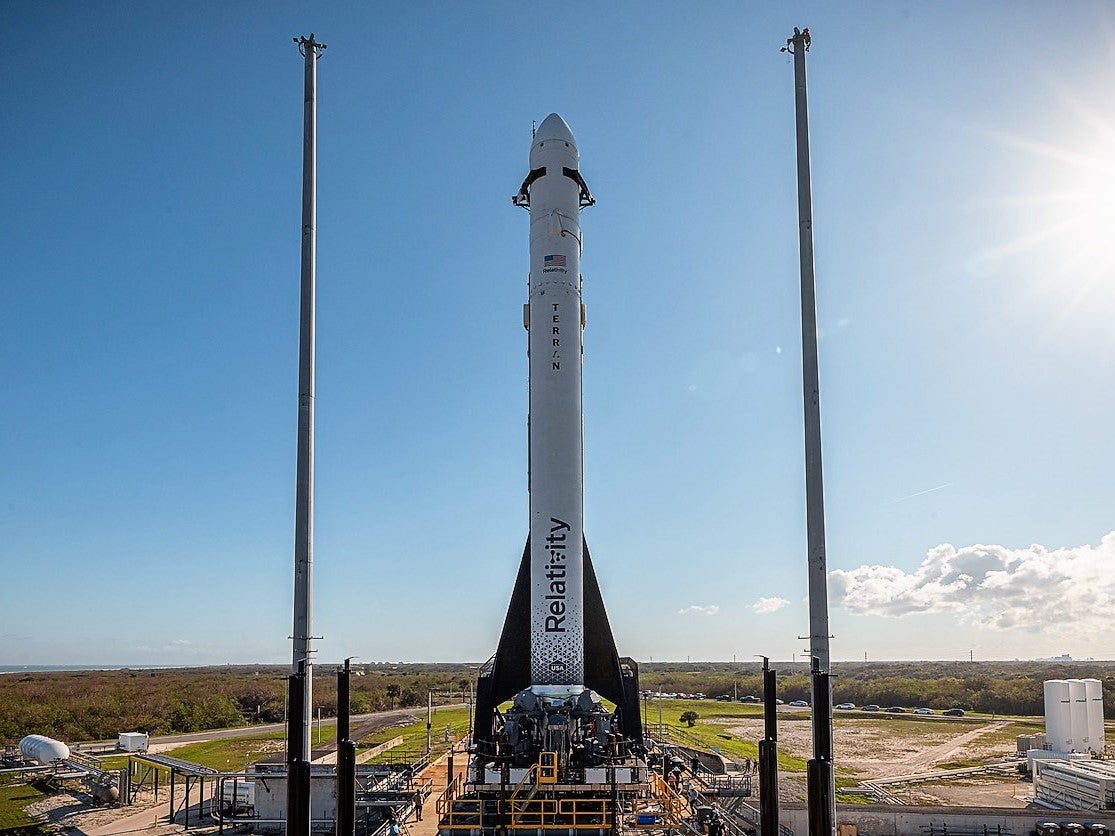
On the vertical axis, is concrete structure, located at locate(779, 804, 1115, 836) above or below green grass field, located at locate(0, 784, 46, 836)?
above

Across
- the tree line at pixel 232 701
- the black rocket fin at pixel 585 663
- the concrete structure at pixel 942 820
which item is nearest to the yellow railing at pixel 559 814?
the black rocket fin at pixel 585 663

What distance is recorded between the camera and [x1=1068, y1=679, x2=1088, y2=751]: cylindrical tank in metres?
44.8

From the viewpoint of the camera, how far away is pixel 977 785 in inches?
1615

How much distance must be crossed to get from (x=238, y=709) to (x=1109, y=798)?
56.1 metres

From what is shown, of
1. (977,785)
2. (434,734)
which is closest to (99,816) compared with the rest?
(434,734)

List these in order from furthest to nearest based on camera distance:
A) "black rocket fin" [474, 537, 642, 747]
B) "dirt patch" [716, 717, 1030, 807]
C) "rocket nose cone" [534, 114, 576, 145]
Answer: "dirt patch" [716, 717, 1030, 807] < "rocket nose cone" [534, 114, 576, 145] < "black rocket fin" [474, 537, 642, 747]

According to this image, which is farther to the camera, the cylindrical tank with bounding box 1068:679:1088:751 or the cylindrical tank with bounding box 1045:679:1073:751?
the cylindrical tank with bounding box 1045:679:1073:751

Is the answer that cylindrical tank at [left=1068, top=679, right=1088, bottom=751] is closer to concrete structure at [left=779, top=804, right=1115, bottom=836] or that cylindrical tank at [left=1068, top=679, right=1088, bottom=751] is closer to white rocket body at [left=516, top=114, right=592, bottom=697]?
concrete structure at [left=779, top=804, right=1115, bottom=836]

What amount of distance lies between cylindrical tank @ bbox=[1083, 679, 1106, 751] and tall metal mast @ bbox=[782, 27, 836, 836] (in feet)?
127

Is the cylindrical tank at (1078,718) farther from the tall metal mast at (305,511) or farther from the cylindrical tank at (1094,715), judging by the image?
the tall metal mast at (305,511)

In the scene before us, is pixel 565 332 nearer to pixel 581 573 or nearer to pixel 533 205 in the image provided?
pixel 533 205

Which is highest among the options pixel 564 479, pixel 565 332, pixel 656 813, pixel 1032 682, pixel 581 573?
pixel 565 332

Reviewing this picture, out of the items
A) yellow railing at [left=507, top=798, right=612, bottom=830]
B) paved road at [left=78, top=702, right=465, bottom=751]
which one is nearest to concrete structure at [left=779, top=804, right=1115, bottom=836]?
yellow railing at [left=507, top=798, right=612, bottom=830]

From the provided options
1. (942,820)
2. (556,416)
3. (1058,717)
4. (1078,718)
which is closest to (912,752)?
(1058,717)
